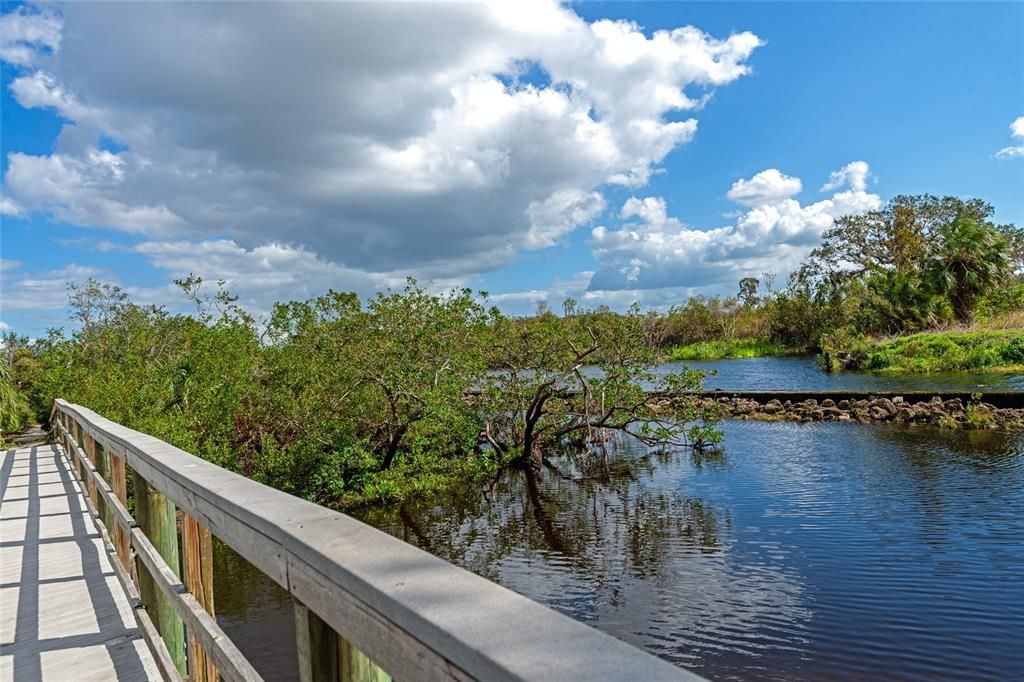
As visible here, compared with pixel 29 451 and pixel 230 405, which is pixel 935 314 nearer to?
pixel 230 405

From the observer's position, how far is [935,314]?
110 feet

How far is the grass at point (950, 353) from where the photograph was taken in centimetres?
2505

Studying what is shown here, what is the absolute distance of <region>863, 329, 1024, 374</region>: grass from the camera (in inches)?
986

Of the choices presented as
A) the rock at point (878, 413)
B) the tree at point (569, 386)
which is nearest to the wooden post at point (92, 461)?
the tree at point (569, 386)

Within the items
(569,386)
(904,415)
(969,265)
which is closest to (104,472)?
(569,386)

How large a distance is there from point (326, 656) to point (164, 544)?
5.94ft

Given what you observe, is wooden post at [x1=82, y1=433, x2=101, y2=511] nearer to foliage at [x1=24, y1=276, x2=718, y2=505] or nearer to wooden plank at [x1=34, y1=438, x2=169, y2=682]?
wooden plank at [x1=34, y1=438, x2=169, y2=682]

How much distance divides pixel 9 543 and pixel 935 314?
123ft

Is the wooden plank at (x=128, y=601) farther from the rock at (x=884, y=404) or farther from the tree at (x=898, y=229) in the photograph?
the tree at (x=898, y=229)

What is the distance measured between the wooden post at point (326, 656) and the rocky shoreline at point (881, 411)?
45.8 feet

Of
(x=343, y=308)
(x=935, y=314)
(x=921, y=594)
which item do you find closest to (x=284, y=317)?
(x=343, y=308)

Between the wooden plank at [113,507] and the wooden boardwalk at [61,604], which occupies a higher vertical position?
the wooden plank at [113,507]

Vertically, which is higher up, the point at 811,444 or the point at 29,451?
the point at 29,451

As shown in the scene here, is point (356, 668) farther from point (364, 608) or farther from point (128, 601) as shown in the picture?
point (128, 601)
